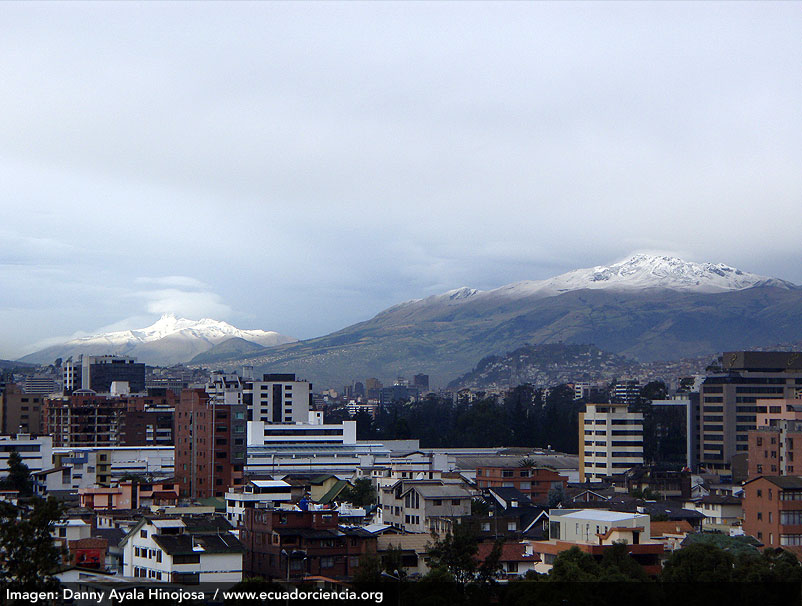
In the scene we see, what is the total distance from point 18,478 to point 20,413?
5654cm

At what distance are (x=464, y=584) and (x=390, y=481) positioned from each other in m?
35.4

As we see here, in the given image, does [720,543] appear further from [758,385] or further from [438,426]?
[438,426]

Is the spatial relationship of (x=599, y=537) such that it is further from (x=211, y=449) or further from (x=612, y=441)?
(x=612, y=441)

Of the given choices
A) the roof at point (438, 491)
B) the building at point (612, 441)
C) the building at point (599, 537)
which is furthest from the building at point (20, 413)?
the building at point (599, 537)

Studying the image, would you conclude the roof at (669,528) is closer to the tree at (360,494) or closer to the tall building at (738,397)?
the tree at (360,494)

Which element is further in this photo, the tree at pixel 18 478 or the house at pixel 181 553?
the tree at pixel 18 478

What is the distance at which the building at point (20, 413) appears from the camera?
Answer: 12294 centimetres

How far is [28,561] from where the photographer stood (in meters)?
28.4

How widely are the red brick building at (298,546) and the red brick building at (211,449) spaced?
103ft

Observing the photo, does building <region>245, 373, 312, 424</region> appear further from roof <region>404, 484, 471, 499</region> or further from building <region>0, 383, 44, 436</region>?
Answer: roof <region>404, 484, 471, 499</region>

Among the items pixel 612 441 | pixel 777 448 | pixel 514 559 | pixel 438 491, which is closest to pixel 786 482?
pixel 514 559

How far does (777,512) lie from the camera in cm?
5091

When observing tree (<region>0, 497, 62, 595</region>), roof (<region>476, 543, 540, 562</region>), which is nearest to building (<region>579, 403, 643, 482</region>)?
roof (<region>476, 543, 540, 562</region>)

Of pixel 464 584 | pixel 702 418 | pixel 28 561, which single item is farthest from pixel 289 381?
pixel 28 561
